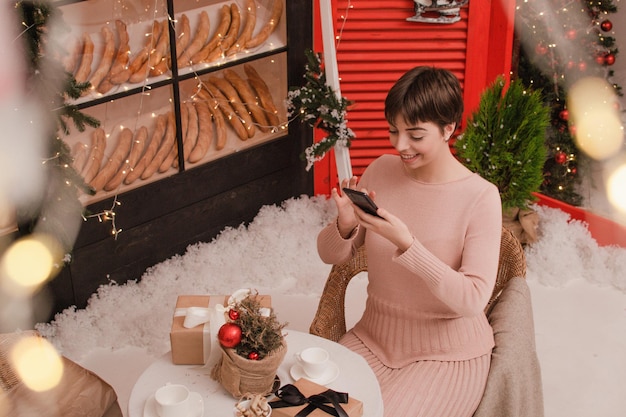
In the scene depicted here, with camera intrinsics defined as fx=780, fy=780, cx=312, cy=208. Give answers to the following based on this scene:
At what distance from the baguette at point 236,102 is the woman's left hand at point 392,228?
183 cm

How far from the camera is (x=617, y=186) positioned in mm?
4387

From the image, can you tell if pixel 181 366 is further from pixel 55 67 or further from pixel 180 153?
pixel 180 153

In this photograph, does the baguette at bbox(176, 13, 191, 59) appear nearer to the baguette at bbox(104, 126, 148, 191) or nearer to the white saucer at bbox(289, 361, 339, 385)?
the baguette at bbox(104, 126, 148, 191)

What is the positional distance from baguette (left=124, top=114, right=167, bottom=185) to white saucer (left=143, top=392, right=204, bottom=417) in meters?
1.70

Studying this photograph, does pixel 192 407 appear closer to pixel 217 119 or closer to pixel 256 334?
pixel 256 334

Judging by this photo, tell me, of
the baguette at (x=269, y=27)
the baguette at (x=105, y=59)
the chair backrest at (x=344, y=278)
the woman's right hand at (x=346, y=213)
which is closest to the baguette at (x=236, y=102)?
the baguette at (x=269, y=27)

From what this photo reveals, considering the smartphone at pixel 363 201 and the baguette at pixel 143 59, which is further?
the baguette at pixel 143 59

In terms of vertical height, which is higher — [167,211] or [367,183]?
[367,183]

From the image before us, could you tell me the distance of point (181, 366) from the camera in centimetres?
207

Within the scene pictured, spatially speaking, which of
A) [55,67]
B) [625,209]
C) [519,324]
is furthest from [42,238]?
[625,209]

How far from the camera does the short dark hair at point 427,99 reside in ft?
7.05

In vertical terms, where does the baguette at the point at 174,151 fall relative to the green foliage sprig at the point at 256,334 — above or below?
below

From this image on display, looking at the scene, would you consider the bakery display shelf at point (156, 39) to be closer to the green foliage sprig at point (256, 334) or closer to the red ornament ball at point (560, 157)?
the green foliage sprig at point (256, 334)

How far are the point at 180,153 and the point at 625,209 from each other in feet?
7.89
